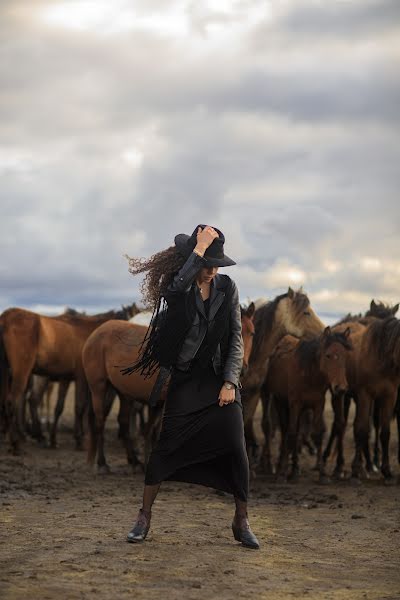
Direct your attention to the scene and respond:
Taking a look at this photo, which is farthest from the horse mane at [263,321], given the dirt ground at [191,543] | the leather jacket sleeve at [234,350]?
the leather jacket sleeve at [234,350]

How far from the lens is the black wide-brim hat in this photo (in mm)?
6492

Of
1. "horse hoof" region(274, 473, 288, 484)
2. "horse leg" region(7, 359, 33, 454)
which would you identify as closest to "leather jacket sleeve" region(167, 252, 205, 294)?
"horse hoof" region(274, 473, 288, 484)

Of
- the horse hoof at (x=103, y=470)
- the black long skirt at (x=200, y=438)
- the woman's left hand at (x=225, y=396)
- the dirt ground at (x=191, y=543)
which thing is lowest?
the dirt ground at (x=191, y=543)

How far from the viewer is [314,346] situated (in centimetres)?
1310

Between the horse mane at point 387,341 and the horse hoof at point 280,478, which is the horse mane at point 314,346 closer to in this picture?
the horse mane at point 387,341

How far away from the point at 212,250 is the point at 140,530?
213 centimetres

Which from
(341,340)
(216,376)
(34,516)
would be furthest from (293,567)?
(341,340)

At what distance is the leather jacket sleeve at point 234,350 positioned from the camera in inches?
254

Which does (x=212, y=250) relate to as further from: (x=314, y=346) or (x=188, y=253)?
(x=314, y=346)

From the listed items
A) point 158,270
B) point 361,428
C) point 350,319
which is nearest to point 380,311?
point 350,319

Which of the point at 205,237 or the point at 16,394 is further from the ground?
the point at 205,237

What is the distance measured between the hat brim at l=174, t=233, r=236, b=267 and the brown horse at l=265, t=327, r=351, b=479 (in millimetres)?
6033

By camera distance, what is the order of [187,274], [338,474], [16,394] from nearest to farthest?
[187,274] < [338,474] < [16,394]

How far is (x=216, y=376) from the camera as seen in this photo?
21.4ft
